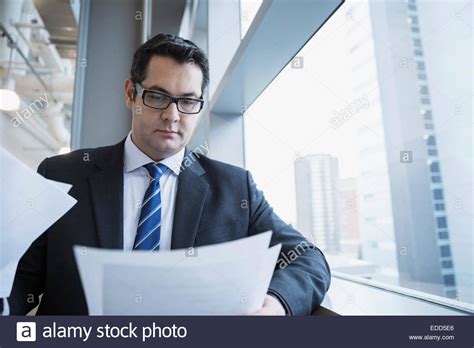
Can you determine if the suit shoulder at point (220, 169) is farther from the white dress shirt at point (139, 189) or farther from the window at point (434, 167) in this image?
the window at point (434, 167)

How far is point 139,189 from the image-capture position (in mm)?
817

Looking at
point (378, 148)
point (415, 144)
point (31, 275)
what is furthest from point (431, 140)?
point (31, 275)

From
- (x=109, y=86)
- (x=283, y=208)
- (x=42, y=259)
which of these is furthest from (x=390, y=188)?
(x=109, y=86)

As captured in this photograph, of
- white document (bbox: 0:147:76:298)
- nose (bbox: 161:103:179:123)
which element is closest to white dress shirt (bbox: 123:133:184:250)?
nose (bbox: 161:103:179:123)

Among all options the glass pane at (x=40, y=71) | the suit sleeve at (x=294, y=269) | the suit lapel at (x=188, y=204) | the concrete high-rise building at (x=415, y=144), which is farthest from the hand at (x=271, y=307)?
the glass pane at (x=40, y=71)

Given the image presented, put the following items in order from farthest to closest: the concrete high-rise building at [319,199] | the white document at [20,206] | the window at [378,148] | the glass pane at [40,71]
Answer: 1. the glass pane at [40,71]
2. the concrete high-rise building at [319,199]
3. the window at [378,148]
4. the white document at [20,206]

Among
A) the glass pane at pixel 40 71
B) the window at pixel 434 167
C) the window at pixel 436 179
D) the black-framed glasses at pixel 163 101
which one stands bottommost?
the window at pixel 436 179

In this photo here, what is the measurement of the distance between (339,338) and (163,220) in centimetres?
45

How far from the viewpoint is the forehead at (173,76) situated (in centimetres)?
82

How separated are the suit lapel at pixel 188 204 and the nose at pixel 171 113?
13cm

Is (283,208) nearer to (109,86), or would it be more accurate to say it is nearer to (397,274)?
(397,274)

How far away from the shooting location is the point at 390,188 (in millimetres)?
980

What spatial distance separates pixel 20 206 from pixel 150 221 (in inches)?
11.2

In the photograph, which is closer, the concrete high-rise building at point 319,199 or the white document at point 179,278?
the white document at point 179,278
